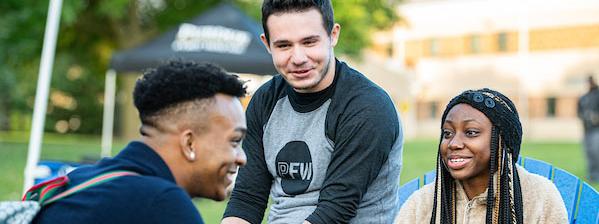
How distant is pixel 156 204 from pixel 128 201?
65 millimetres

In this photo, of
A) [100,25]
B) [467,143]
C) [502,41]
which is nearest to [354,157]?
[467,143]

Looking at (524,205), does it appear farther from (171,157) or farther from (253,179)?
(171,157)

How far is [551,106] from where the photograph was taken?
45.2m

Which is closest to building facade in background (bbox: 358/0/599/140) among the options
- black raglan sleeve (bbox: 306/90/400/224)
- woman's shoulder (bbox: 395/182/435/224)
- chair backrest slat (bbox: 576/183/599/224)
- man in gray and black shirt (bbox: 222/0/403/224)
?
chair backrest slat (bbox: 576/183/599/224)

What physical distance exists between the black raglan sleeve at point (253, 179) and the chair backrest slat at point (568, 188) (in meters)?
1.30

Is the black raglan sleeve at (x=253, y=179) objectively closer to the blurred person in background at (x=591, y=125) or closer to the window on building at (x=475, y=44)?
the blurred person in background at (x=591, y=125)

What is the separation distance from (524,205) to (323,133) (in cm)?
80

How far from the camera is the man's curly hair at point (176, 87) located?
2180mm

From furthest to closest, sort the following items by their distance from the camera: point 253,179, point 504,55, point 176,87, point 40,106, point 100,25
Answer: point 504,55 → point 100,25 → point 40,106 → point 253,179 → point 176,87

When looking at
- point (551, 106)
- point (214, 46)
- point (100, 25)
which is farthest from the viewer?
point (551, 106)

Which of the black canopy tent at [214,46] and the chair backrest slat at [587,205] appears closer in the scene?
the chair backrest slat at [587,205]

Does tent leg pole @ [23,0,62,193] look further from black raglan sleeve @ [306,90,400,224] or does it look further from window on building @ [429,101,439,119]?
window on building @ [429,101,439,119]

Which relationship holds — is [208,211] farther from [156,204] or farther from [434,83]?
[434,83]

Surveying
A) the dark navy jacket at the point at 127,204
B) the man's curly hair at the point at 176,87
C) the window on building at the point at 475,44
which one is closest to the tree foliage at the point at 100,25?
the man's curly hair at the point at 176,87
